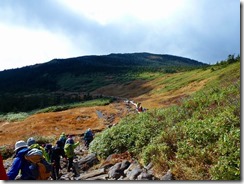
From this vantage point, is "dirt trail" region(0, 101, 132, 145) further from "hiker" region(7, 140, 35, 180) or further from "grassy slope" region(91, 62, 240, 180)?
"hiker" region(7, 140, 35, 180)

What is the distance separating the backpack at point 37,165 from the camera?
421 centimetres

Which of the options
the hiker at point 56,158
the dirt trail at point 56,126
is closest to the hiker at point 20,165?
the hiker at point 56,158

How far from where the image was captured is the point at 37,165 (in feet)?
14.1

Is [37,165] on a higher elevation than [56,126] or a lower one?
higher

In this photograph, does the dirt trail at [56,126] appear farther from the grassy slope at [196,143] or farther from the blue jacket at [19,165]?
the blue jacket at [19,165]

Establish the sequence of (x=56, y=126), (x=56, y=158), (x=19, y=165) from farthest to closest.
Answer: (x=56, y=126)
(x=56, y=158)
(x=19, y=165)

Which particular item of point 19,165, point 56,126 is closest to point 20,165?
point 19,165

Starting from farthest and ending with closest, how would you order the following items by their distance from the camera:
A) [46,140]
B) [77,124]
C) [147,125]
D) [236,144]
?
[77,124] < [46,140] < [147,125] < [236,144]

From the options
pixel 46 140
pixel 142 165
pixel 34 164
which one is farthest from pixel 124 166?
pixel 46 140

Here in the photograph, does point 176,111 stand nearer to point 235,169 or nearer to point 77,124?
point 235,169

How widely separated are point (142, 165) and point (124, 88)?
187 ft

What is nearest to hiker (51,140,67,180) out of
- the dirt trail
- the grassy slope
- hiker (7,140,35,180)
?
Result: the grassy slope

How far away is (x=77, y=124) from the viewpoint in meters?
22.3

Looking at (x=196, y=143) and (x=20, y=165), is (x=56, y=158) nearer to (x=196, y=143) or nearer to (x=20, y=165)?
(x=196, y=143)
